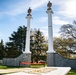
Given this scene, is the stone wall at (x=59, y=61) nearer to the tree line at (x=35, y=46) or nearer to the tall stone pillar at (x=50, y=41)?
the tall stone pillar at (x=50, y=41)

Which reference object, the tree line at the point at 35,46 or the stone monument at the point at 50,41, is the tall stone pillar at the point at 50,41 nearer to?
the stone monument at the point at 50,41

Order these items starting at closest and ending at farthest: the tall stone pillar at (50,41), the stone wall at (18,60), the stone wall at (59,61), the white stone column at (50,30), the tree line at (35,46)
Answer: the stone wall at (59,61) < the tall stone pillar at (50,41) < the white stone column at (50,30) < the stone wall at (18,60) < the tree line at (35,46)

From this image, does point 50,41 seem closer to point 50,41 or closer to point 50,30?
point 50,41

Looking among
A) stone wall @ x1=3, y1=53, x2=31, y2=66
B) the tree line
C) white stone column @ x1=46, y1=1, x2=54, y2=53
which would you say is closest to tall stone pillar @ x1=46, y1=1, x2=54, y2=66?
white stone column @ x1=46, y1=1, x2=54, y2=53

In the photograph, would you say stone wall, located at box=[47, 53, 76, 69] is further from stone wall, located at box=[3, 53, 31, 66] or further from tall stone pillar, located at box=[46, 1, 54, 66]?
stone wall, located at box=[3, 53, 31, 66]

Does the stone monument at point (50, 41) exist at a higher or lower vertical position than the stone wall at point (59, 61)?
higher

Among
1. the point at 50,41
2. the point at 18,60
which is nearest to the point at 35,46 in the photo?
the point at 18,60

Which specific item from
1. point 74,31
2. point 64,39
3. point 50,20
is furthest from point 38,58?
point 50,20

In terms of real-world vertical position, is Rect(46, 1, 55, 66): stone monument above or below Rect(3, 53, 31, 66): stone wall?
above

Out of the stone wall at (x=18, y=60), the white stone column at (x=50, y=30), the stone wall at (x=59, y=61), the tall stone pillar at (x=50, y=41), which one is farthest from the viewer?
the stone wall at (x=18, y=60)

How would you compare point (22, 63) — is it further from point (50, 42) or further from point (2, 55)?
point (2, 55)

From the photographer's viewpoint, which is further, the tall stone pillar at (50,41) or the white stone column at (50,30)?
the white stone column at (50,30)

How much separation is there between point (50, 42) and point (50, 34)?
76cm

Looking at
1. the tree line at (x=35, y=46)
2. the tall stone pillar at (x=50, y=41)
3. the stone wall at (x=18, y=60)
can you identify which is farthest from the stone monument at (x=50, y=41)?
the tree line at (x=35, y=46)
